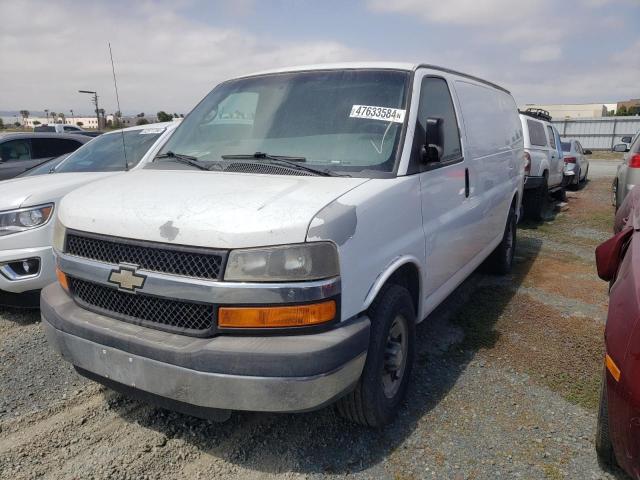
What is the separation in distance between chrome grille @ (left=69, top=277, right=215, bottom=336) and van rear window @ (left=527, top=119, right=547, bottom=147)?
878cm

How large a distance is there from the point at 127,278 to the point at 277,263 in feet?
2.66

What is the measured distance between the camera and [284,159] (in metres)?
3.03

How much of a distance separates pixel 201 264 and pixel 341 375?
2.70ft

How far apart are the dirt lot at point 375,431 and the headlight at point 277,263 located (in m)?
1.08

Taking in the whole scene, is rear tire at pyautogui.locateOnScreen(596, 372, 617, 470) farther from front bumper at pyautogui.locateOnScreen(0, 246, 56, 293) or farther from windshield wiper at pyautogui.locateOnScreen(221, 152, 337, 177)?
front bumper at pyautogui.locateOnScreen(0, 246, 56, 293)

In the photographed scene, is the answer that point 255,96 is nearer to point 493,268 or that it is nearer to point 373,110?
point 373,110

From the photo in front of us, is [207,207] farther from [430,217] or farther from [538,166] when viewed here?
[538,166]

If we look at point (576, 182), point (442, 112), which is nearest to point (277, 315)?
point (442, 112)

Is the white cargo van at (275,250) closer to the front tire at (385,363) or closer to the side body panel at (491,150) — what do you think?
the front tire at (385,363)

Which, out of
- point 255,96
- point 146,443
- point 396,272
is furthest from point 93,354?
point 255,96

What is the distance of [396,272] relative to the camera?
293 cm

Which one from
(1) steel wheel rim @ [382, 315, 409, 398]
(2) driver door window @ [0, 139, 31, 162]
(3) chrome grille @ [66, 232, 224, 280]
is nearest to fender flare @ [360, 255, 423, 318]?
(1) steel wheel rim @ [382, 315, 409, 398]

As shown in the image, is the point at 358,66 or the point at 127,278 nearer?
the point at 127,278

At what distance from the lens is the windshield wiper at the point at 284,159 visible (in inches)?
111
